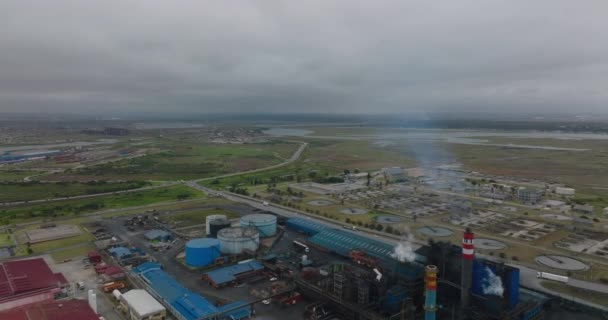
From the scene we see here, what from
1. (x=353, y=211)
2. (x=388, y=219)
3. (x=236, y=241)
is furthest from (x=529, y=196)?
(x=236, y=241)

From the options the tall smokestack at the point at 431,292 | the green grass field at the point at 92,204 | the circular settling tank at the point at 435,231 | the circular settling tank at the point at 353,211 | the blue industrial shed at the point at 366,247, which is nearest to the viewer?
the tall smokestack at the point at 431,292

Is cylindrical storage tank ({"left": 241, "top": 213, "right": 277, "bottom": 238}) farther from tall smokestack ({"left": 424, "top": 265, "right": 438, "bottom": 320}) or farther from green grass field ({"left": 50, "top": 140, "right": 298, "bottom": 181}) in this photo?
green grass field ({"left": 50, "top": 140, "right": 298, "bottom": 181})

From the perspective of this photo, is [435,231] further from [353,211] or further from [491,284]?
[491,284]

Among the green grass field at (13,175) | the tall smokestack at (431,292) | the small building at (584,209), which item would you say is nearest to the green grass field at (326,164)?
the green grass field at (13,175)

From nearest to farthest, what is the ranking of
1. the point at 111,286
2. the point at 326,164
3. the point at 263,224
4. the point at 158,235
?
the point at 111,286 → the point at 158,235 → the point at 263,224 → the point at 326,164

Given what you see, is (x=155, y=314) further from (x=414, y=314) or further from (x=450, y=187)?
(x=450, y=187)

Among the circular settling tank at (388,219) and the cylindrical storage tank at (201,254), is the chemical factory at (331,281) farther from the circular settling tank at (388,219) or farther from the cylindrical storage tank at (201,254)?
the circular settling tank at (388,219)

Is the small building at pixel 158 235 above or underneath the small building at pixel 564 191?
underneath

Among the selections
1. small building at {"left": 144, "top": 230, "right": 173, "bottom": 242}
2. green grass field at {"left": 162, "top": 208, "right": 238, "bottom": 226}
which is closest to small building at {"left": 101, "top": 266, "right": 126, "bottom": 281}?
small building at {"left": 144, "top": 230, "right": 173, "bottom": 242}
